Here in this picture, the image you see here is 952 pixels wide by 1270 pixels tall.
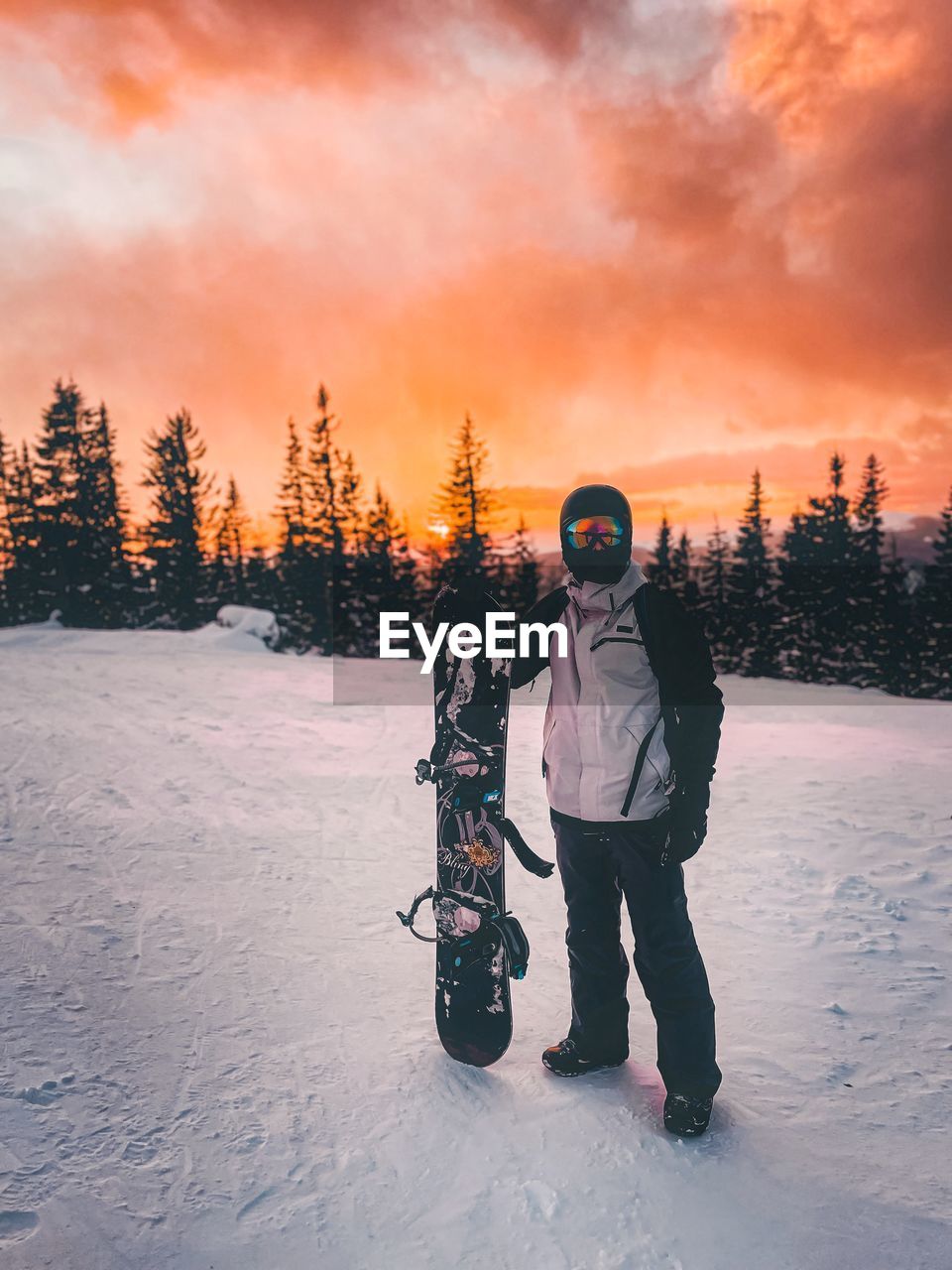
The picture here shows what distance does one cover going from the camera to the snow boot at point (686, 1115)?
2764 mm

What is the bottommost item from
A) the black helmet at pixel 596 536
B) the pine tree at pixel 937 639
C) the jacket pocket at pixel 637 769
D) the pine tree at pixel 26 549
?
the pine tree at pixel 937 639

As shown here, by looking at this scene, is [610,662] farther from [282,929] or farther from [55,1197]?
[282,929]

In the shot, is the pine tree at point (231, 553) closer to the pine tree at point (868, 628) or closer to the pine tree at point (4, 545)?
the pine tree at point (4, 545)

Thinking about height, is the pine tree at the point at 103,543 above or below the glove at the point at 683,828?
above

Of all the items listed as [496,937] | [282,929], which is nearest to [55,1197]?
[496,937]

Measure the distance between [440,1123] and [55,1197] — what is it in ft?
4.48

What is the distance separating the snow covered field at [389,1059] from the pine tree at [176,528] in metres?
30.0

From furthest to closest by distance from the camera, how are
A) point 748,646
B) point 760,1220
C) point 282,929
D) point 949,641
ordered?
point 748,646 → point 949,641 → point 282,929 → point 760,1220

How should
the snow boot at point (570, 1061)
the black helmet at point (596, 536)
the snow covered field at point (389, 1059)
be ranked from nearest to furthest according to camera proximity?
the snow covered field at point (389, 1059)
the black helmet at point (596, 536)
the snow boot at point (570, 1061)

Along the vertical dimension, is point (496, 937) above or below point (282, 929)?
above

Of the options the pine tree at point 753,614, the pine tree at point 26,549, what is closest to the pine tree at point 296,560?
the pine tree at point 26,549

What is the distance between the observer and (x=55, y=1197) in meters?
2.44

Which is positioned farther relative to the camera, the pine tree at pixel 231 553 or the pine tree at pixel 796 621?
the pine tree at pixel 231 553

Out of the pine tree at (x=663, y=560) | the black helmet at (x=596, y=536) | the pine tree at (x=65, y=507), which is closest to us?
the black helmet at (x=596, y=536)
